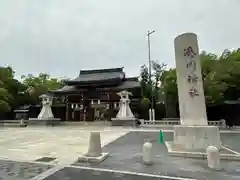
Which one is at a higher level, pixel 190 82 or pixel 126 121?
pixel 190 82

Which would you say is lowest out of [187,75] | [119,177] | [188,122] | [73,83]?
[119,177]

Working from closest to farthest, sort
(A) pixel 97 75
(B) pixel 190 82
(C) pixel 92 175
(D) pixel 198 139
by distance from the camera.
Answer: (C) pixel 92 175, (D) pixel 198 139, (B) pixel 190 82, (A) pixel 97 75

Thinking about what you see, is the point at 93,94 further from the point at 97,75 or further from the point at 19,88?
the point at 19,88

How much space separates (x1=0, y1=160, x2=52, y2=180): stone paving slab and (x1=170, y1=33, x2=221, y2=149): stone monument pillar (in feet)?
17.5

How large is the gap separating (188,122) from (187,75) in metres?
2.03

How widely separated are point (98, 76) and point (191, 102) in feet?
90.0

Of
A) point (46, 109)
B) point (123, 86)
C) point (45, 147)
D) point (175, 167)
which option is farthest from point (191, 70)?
point (46, 109)

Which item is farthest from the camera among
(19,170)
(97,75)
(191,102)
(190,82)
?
(97,75)

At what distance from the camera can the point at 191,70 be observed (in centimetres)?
897

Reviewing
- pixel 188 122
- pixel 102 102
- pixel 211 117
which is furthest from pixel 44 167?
pixel 102 102

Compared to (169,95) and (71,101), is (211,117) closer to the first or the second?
(169,95)

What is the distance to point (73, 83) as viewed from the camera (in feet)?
108

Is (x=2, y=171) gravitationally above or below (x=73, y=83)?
below

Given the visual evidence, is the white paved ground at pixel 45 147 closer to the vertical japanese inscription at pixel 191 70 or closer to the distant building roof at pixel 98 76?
the vertical japanese inscription at pixel 191 70
